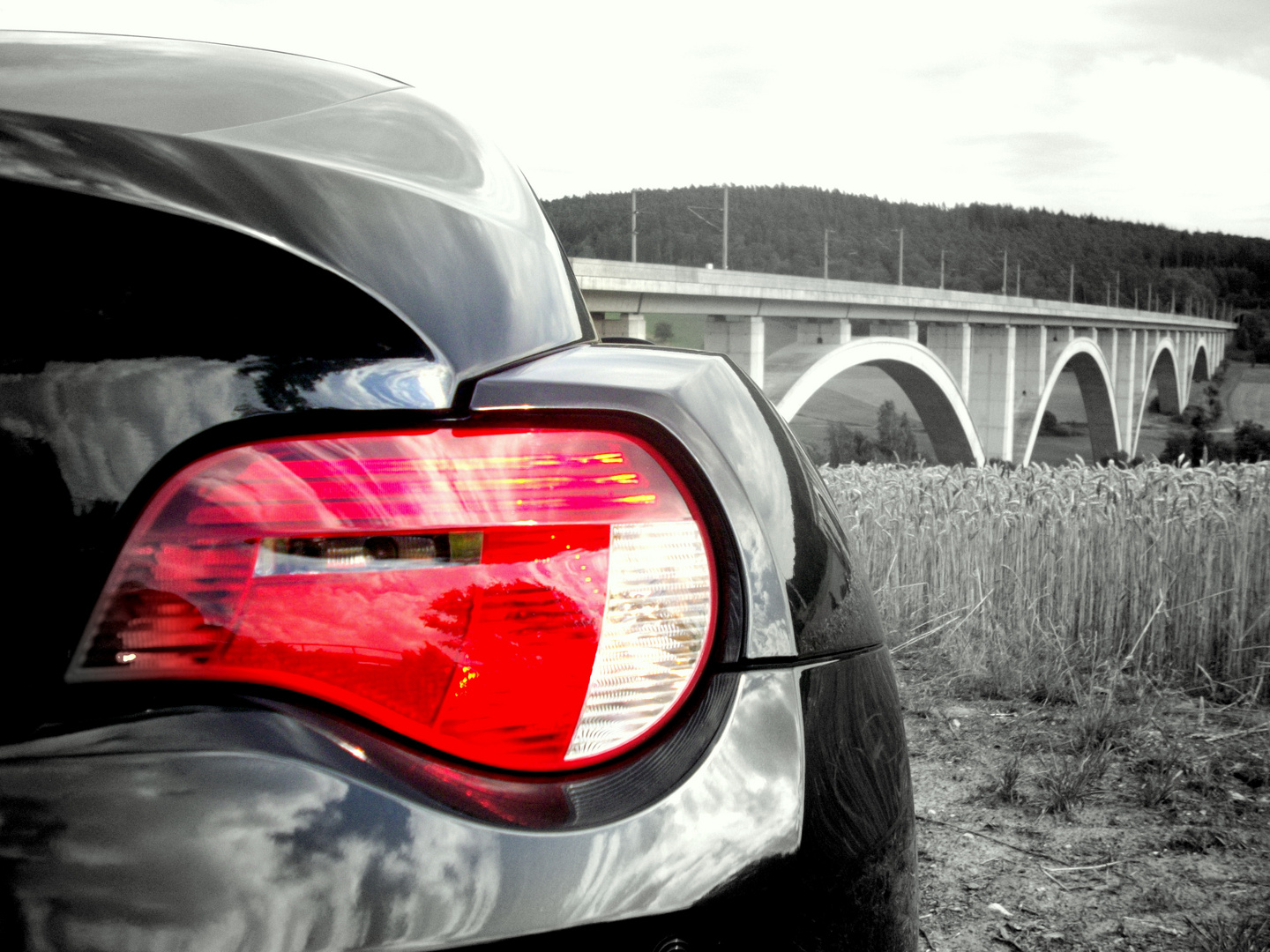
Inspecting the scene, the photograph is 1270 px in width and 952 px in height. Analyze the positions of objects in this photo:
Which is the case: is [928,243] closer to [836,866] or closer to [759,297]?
[759,297]

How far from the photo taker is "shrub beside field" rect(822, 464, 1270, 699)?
13.9 ft

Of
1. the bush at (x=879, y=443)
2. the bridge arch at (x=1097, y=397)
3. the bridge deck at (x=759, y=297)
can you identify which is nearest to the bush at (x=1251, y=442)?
the bridge arch at (x=1097, y=397)

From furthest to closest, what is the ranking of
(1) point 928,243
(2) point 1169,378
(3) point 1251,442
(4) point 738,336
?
(1) point 928,243 < (2) point 1169,378 < (3) point 1251,442 < (4) point 738,336

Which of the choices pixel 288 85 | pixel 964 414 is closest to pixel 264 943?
pixel 288 85

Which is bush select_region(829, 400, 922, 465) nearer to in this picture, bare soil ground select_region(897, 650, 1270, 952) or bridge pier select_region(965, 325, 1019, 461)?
bridge pier select_region(965, 325, 1019, 461)

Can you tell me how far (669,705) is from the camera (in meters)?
0.79

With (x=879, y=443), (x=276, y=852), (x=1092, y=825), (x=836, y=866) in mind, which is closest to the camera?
(x=276, y=852)

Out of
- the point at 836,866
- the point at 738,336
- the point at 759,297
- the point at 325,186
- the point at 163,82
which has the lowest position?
the point at 836,866

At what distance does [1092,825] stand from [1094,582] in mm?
2134

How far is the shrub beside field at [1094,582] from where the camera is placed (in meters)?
4.25

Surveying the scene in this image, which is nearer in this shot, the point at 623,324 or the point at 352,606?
the point at 352,606

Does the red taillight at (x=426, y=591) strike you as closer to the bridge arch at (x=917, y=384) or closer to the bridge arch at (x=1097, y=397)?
the bridge arch at (x=917, y=384)

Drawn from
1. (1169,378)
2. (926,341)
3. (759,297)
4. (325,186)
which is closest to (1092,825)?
(325,186)

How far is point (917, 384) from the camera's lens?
37.9 metres
